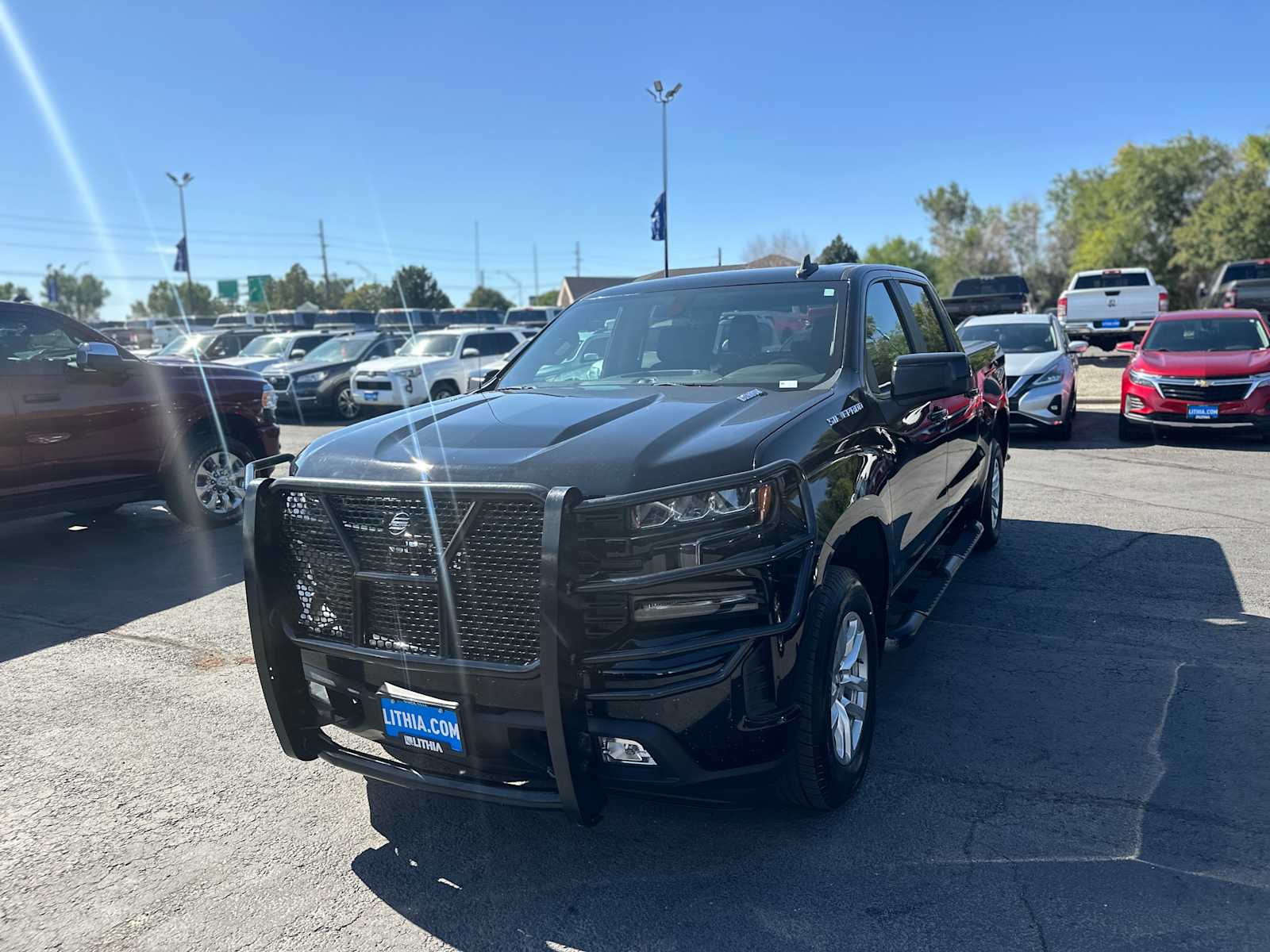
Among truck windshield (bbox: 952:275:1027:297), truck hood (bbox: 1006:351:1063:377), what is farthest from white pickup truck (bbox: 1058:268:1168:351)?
truck hood (bbox: 1006:351:1063:377)

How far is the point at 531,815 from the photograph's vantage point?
3539 mm

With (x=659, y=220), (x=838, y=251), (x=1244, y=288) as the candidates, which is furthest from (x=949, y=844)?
(x=838, y=251)

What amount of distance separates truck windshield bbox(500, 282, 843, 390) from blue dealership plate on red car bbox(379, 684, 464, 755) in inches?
68.4

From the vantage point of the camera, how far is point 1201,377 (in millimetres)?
11562

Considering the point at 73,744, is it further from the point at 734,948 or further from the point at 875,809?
the point at 875,809

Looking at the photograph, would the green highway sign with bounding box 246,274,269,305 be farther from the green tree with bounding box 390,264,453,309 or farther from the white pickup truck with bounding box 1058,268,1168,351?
the white pickup truck with bounding box 1058,268,1168,351

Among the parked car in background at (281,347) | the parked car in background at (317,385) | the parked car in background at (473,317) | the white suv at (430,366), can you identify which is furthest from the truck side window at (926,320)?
the parked car in background at (473,317)

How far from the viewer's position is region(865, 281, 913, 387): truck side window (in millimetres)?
4309

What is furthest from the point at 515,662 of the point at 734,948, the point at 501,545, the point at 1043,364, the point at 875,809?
the point at 1043,364

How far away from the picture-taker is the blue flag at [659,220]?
35625 mm

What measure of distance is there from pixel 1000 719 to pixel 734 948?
2002 millimetres

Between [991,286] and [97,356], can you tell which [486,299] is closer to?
[991,286]

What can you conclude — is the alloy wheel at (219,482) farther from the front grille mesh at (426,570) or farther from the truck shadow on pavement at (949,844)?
the front grille mesh at (426,570)

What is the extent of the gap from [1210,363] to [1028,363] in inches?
81.5
